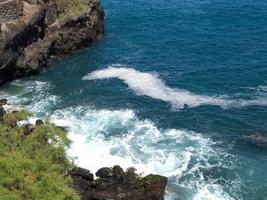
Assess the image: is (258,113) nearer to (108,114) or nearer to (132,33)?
(108,114)

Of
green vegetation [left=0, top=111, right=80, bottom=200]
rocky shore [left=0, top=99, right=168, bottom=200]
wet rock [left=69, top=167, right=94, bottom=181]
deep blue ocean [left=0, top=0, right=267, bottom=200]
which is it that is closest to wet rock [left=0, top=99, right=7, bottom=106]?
deep blue ocean [left=0, top=0, right=267, bottom=200]

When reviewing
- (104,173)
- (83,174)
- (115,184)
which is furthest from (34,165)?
(104,173)

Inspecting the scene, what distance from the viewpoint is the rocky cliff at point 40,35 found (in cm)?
7212

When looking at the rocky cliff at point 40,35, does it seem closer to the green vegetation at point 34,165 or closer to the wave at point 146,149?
the wave at point 146,149

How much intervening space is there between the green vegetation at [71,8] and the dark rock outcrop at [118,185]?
37.3m

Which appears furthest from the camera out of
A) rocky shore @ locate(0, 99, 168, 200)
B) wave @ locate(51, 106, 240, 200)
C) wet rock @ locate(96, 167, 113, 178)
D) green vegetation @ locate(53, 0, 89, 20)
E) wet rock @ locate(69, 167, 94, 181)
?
green vegetation @ locate(53, 0, 89, 20)

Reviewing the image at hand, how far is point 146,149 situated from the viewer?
191 ft

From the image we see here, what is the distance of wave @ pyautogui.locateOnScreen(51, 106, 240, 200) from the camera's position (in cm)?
5372

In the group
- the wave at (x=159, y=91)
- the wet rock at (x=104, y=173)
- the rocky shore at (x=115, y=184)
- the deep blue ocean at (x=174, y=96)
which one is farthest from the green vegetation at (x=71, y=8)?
the rocky shore at (x=115, y=184)

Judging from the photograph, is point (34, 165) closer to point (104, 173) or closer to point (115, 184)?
point (115, 184)

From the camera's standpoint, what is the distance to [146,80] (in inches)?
2943

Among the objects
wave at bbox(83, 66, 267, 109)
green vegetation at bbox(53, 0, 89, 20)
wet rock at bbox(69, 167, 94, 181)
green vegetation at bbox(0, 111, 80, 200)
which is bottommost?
wet rock at bbox(69, 167, 94, 181)

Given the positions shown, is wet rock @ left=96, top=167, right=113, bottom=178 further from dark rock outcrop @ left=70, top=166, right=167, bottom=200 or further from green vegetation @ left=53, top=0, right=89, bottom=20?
green vegetation @ left=53, top=0, right=89, bottom=20

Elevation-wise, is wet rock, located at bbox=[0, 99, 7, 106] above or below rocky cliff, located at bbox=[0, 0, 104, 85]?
below
